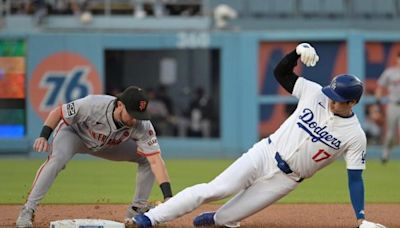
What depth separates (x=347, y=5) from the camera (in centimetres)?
2203

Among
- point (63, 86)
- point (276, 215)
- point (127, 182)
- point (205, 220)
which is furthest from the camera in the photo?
point (63, 86)

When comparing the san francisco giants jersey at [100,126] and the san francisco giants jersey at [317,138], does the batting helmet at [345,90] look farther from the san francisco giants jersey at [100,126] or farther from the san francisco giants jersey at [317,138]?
the san francisco giants jersey at [100,126]

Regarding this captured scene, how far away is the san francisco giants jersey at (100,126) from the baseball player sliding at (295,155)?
60cm

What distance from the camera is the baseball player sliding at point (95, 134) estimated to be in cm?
672

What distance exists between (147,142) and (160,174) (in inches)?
12.2

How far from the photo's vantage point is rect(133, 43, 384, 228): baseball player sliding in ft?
21.9

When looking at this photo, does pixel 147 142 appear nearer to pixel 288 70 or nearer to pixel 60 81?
pixel 288 70

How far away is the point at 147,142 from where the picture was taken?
703 centimetres

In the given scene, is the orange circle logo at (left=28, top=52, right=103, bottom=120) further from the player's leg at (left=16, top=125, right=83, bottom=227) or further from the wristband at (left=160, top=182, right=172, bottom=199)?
the wristband at (left=160, top=182, right=172, bottom=199)

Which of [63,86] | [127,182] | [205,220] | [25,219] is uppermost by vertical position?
[25,219]

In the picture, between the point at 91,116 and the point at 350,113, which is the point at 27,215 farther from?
the point at 350,113

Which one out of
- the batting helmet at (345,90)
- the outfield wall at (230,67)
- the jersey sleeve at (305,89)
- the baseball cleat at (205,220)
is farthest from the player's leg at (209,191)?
the outfield wall at (230,67)

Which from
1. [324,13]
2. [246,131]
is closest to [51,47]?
[246,131]

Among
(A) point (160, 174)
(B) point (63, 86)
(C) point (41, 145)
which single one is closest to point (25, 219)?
(C) point (41, 145)
